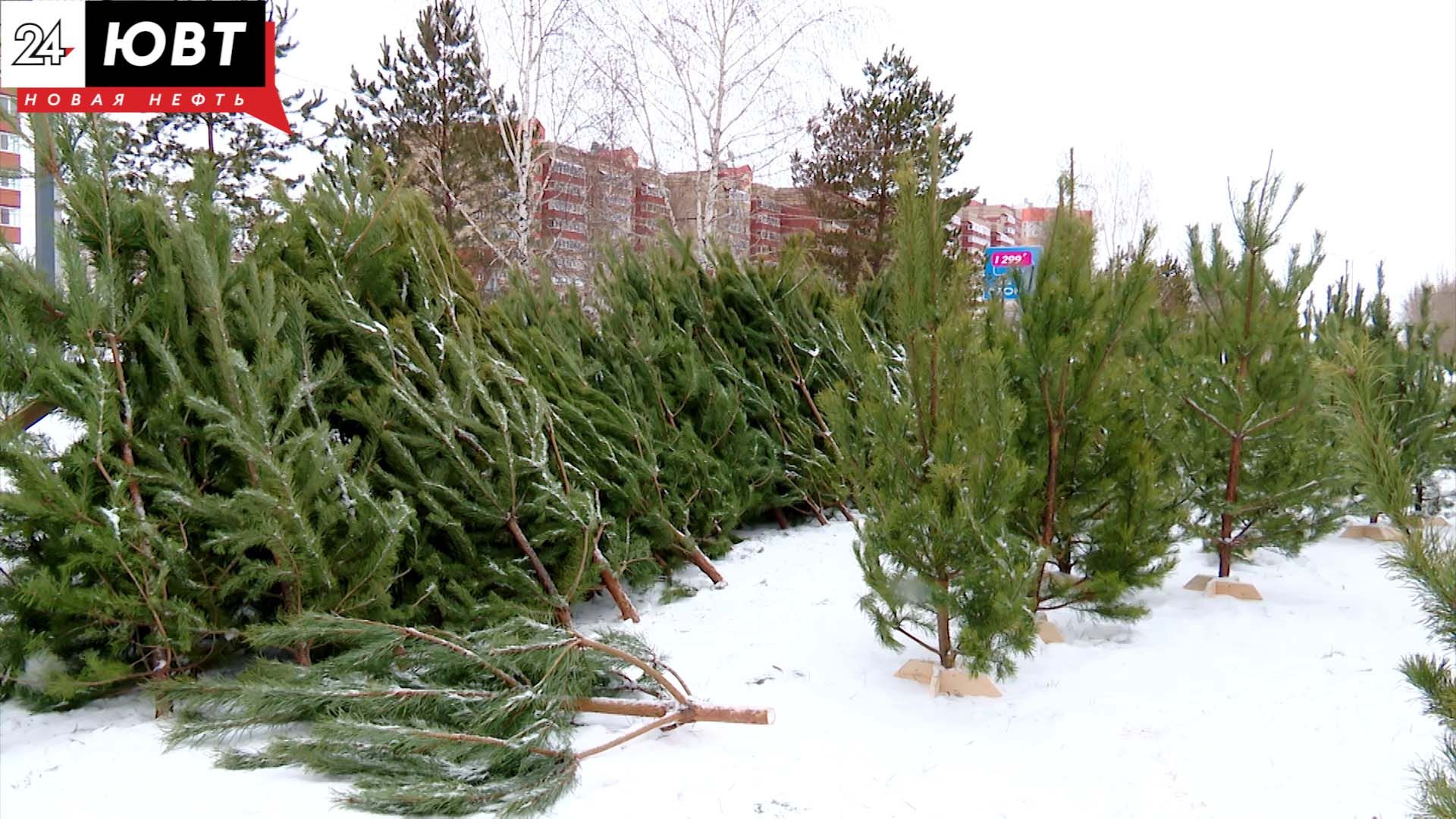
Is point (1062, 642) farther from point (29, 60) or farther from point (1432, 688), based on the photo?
point (29, 60)

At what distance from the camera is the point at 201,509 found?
129 inches

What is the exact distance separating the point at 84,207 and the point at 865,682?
148 inches

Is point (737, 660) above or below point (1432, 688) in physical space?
below

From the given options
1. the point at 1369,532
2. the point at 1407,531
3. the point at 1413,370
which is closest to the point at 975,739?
the point at 1407,531

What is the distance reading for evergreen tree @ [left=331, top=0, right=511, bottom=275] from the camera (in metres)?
16.5

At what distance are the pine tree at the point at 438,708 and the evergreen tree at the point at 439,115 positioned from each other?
14170mm

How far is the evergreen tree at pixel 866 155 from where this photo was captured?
61.2ft

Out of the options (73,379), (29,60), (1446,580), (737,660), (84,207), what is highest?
(29,60)

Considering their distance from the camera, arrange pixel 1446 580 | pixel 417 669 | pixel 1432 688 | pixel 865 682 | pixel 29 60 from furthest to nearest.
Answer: pixel 29 60 < pixel 865 682 < pixel 417 669 < pixel 1432 688 < pixel 1446 580

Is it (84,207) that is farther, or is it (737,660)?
(737,660)

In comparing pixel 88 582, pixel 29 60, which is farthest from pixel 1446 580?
pixel 29 60

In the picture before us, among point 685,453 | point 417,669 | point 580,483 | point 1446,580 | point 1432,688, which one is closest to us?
point 1446,580

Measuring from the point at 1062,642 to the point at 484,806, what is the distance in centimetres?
288

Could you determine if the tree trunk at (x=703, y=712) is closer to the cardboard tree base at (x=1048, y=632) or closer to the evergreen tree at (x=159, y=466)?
the evergreen tree at (x=159, y=466)
